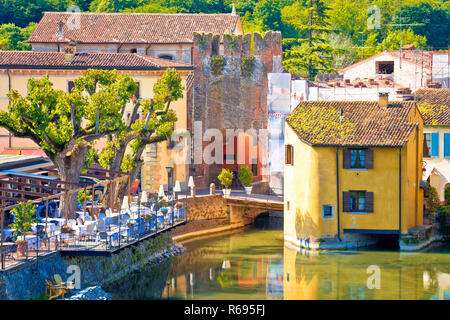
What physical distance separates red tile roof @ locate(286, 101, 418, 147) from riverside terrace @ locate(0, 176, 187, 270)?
6405mm

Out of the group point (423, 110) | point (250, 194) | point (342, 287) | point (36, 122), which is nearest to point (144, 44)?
point (250, 194)

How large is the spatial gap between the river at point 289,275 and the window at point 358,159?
3.40m

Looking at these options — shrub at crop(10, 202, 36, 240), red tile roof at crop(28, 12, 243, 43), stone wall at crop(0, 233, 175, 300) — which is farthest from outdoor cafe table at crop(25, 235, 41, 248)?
red tile roof at crop(28, 12, 243, 43)

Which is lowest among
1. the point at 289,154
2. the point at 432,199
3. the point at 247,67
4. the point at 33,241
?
the point at 33,241

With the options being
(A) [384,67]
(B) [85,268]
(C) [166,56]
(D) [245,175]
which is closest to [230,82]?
(D) [245,175]

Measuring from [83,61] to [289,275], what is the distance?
20346mm

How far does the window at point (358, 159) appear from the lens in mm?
46219

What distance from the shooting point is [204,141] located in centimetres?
5919

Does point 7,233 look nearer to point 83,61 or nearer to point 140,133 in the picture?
point 140,133

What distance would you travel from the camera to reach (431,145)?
166 ft
